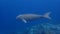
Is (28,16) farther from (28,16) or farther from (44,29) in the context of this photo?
(44,29)

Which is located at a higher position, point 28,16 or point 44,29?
point 28,16

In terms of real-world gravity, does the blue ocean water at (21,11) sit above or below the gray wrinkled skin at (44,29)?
above

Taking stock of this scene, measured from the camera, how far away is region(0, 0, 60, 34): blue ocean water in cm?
247

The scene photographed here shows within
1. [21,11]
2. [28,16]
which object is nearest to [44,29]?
[28,16]

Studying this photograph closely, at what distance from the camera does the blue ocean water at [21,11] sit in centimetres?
247

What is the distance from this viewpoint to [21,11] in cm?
248

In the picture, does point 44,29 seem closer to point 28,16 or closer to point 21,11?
point 28,16

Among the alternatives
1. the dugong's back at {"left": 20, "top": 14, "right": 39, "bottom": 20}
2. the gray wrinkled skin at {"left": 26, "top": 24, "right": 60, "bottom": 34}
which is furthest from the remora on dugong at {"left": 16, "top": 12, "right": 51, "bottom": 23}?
the gray wrinkled skin at {"left": 26, "top": 24, "right": 60, "bottom": 34}

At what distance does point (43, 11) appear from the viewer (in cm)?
248

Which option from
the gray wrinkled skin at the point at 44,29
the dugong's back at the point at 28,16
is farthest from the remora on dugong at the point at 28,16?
the gray wrinkled skin at the point at 44,29

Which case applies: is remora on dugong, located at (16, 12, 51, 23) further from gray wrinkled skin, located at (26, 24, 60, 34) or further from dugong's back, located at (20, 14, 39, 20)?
gray wrinkled skin, located at (26, 24, 60, 34)

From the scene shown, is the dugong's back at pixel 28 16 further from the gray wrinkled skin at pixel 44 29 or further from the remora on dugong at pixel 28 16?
the gray wrinkled skin at pixel 44 29

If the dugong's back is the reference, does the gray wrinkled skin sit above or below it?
below

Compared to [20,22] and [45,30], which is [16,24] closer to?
[20,22]
